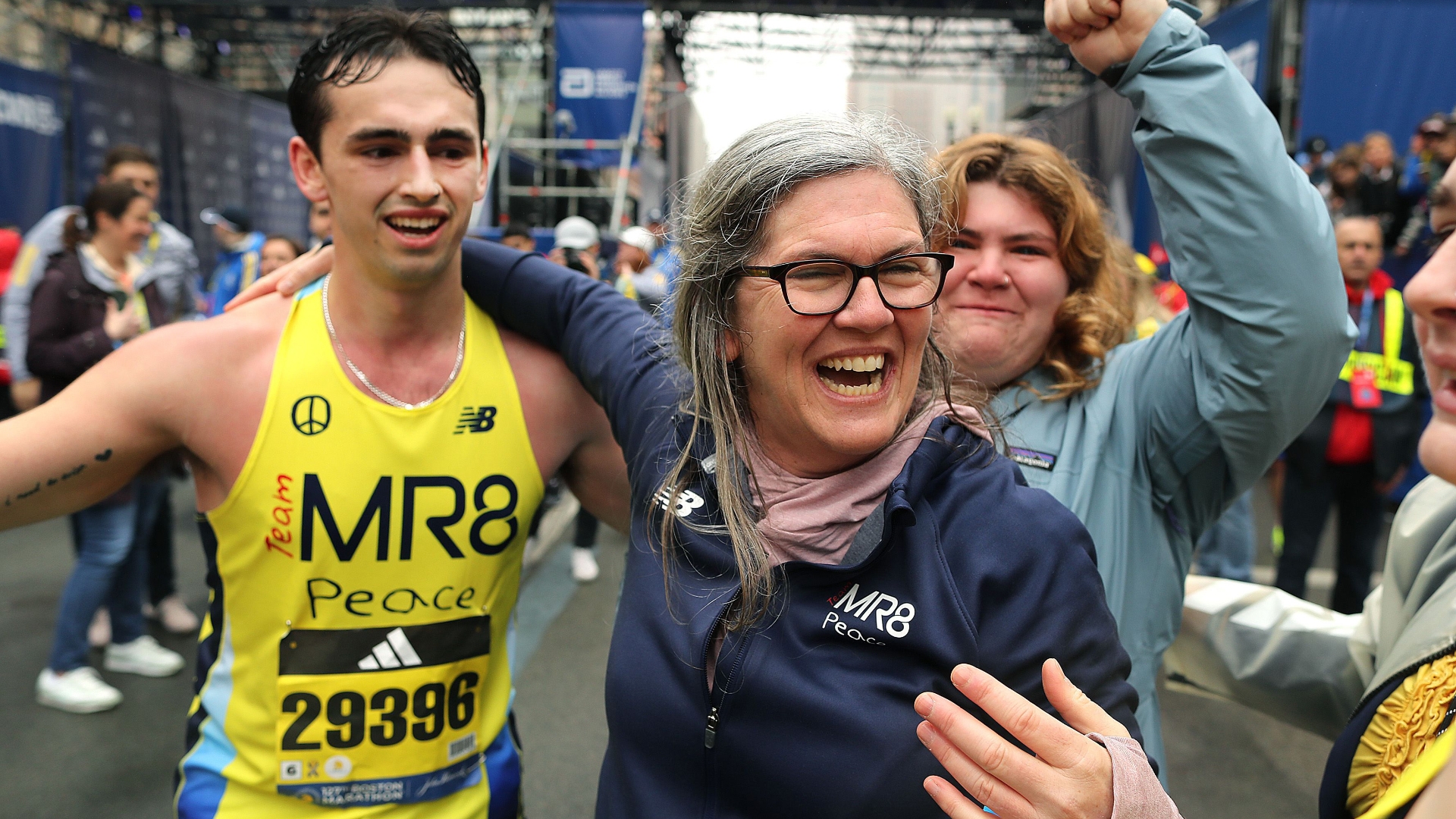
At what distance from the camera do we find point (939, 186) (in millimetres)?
1697

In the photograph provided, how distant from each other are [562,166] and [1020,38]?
1559 centimetres

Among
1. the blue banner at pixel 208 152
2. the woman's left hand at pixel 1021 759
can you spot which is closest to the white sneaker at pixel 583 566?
the woman's left hand at pixel 1021 759

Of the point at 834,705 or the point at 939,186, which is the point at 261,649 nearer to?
the point at 834,705

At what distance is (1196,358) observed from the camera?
142cm

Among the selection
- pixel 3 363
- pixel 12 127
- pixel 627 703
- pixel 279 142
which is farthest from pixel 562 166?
pixel 627 703

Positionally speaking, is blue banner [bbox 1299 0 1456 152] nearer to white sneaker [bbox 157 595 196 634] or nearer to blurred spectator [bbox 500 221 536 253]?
blurred spectator [bbox 500 221 536 253]

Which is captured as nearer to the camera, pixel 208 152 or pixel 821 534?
pixel 821 534

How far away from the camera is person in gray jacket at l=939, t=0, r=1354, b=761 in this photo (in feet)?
4.17

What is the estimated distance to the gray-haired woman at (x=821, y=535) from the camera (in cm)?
115

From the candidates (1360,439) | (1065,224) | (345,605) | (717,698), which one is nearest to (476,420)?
(345,605)

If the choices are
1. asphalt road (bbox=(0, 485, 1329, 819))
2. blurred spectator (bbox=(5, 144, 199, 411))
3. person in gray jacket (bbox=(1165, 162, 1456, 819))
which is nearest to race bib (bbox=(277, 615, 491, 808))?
person in gray jacket (bbox=(1165, 162, 1456, 819))

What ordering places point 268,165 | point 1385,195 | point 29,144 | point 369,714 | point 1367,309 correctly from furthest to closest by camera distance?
1. point 268,165
2. point 29,144
3. point 1385,195
4. point 1367,309
5. point 369,714

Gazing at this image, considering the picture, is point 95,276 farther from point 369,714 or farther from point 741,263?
point 741,263

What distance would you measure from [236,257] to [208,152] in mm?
6948
